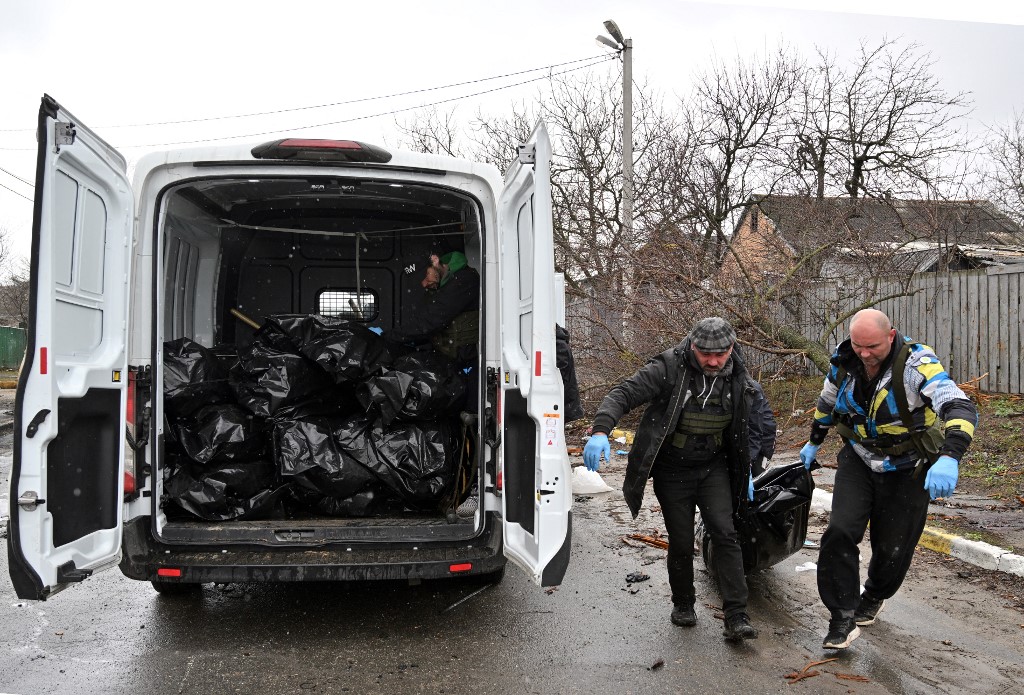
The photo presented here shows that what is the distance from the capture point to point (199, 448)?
174 inches

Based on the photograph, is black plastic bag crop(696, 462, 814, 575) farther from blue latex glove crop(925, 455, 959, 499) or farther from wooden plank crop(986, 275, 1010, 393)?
wooden plank crop(986, 275, 1010, 393)

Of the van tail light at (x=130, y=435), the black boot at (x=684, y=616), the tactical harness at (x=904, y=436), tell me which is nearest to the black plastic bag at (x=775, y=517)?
the black boot at (x=684, y=616)

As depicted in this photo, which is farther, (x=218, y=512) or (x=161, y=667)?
(x=218, y=512)

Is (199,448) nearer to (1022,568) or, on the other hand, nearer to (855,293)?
(1022,568)

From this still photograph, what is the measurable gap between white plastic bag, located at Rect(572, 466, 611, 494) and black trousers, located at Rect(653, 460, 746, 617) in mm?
3427

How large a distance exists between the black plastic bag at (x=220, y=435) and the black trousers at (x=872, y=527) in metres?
3.10

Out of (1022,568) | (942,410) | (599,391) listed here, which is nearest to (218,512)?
(942,410)

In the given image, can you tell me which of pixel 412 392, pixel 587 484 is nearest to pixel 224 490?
pixel 412 392

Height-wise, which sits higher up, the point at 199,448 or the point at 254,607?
the point at 199,448

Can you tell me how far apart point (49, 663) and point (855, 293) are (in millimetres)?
10302

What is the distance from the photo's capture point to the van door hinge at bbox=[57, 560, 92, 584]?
3.28 metres

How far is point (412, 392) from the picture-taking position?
4.63 metres

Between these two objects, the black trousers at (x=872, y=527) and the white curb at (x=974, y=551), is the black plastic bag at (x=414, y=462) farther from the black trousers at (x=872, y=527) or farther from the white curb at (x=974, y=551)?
the white curb at (x=974, y=551)

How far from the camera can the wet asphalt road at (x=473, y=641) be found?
11.4 feet
